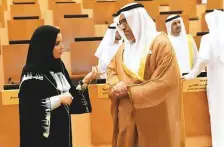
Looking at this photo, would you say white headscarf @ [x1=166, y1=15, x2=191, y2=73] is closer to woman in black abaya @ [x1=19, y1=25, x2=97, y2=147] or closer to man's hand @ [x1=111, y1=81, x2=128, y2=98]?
man's hand @ [x1=111, y1=81, x2=128, y2=98]

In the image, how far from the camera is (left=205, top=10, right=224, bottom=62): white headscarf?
122 inches

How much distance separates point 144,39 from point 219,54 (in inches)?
50.0

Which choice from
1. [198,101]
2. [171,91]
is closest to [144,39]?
[171,91]

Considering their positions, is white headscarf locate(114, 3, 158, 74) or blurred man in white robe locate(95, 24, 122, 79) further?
blurred man in white robe locate(95, 24, 122, 79)

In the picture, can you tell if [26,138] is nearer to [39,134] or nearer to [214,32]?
[39,134]

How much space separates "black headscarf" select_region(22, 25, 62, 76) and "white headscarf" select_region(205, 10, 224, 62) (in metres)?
1.66

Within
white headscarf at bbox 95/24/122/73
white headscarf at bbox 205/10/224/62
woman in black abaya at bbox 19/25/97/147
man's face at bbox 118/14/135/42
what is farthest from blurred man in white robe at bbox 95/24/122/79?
woman in black abaya at bbox 19/25/97/147

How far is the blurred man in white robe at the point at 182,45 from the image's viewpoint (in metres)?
3.95

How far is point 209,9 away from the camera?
5.67m

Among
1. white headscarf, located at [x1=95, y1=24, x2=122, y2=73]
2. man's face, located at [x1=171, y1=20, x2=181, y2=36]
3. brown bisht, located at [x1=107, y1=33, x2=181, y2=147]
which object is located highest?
man's face, located at [x1=171, y1=20, x2=181, y2=36]

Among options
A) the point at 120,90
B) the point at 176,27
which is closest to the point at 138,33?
the point at 120,90

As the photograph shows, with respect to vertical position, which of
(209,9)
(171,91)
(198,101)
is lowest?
(198,101)

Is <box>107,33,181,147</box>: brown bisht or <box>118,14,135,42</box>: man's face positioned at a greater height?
<box>118,14,135,42</box>: man's face

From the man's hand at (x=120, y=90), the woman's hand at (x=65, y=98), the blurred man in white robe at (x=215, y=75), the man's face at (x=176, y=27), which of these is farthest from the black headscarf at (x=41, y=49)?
the man's face at (x=176, y=27)
